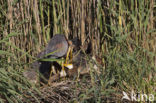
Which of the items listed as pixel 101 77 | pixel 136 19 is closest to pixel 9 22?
pixel 101 77

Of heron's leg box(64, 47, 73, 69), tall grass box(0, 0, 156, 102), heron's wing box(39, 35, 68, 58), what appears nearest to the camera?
tall grass box(0, 0, 156, 102)

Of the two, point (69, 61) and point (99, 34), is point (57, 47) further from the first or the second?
point (99, 34)

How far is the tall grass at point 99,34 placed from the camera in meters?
2.22

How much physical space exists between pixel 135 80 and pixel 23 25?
50.2 inches

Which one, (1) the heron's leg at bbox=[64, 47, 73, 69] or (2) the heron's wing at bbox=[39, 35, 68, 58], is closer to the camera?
(2) the heron's wing at bbox=[39, 35, 68, 58]

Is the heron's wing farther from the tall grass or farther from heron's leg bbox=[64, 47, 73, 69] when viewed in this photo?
the tall grass

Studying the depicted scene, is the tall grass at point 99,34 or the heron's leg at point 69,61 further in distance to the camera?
the heron's leg at point 69,61

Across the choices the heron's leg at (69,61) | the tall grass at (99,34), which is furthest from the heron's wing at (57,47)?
the tall grass at (99,34)

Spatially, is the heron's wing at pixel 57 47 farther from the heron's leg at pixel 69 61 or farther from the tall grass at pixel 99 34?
the tall grass at pixel 99 34

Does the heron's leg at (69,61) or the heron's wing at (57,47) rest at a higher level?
the heron's wing at (57,47)

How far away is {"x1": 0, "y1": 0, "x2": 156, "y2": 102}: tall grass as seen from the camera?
2219 mm

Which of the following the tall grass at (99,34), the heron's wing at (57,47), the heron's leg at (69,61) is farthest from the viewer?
the heron's leg at (69,61)

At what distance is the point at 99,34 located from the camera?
296cm

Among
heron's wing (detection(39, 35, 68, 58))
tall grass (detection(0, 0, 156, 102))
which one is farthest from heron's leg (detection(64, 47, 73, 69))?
tall grass (detection(0, 0, 156, 102))
